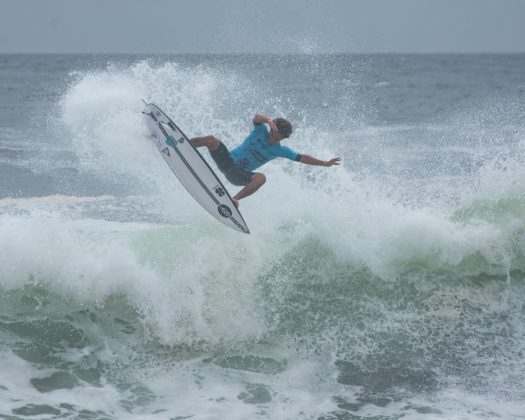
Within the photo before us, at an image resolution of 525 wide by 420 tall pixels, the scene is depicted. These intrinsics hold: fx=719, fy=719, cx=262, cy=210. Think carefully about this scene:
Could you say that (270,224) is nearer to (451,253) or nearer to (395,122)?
(451,253)

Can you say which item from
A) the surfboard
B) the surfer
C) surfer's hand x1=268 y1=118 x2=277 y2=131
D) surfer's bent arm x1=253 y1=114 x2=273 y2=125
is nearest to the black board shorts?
the surfer

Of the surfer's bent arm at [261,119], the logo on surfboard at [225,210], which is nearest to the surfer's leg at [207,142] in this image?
the surfer's bent arm at [261,119]

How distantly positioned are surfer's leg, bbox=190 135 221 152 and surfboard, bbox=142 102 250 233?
78mm

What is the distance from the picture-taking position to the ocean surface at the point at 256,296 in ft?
24.0

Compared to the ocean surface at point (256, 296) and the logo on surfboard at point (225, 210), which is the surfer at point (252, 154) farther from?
the ocean surface at point (256, 296)

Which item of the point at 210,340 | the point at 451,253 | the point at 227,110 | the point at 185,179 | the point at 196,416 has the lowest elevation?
the point at 196,416

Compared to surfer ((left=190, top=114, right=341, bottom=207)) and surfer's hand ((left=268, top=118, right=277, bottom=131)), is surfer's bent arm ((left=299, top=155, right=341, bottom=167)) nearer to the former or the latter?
surfer ((left=190, top=114, right=341, bottom=207))

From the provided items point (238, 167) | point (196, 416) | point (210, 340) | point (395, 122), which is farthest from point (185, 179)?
point (395, 122)

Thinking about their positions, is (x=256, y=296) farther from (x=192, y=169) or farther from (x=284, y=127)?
(x=284, y=127)

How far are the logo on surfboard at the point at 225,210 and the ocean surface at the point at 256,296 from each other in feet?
1.83

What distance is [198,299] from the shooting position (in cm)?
862

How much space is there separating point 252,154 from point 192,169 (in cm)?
80

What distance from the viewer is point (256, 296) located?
897 cm

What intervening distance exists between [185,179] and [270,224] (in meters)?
1.45
